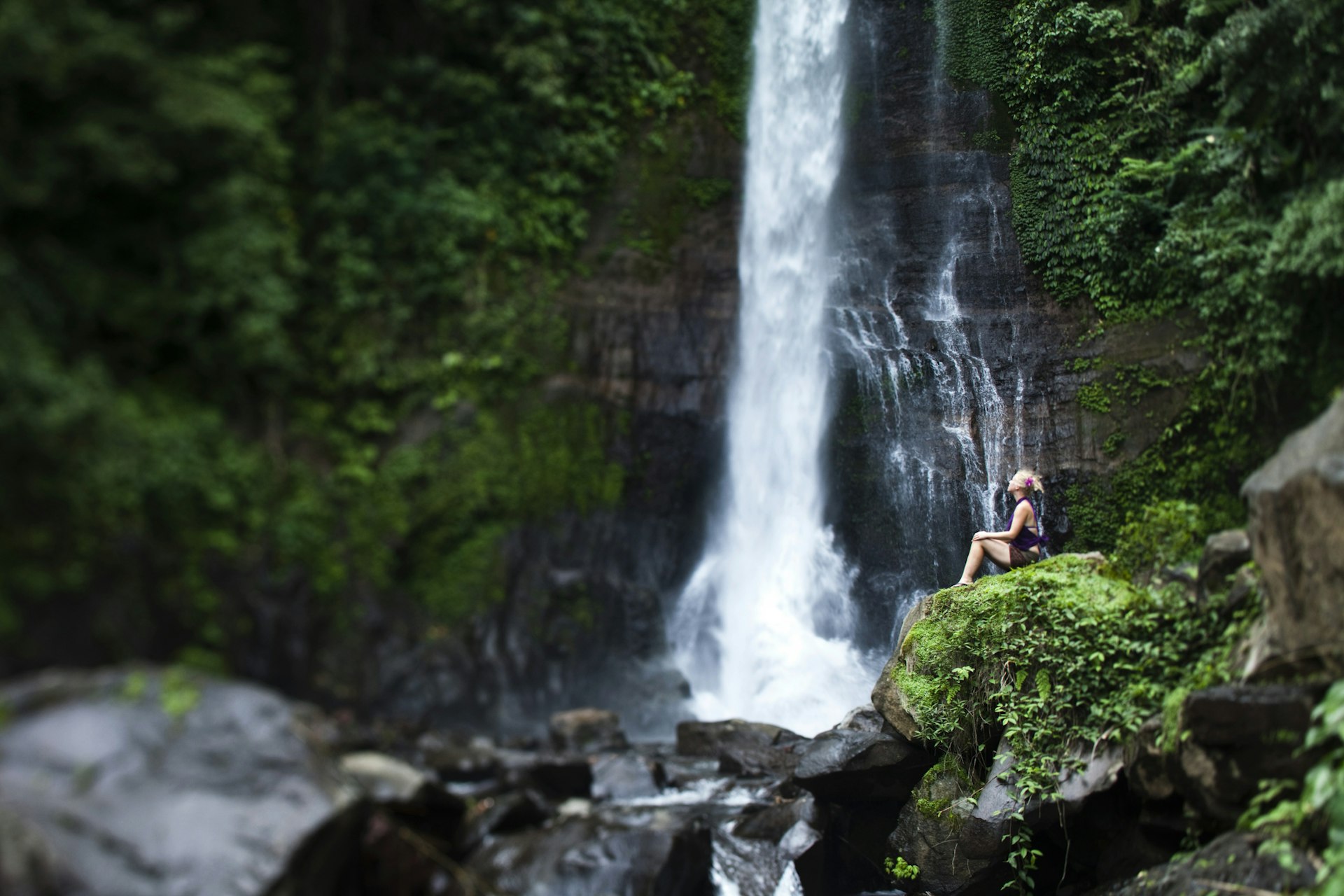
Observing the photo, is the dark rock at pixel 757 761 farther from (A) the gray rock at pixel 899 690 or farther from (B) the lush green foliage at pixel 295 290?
(B) the lush green foliage at pixel 295 290

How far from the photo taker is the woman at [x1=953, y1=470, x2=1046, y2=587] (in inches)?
311

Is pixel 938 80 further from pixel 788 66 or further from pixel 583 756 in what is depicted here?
pixel 583 756

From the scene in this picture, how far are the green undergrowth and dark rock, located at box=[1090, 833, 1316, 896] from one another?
0.86 m

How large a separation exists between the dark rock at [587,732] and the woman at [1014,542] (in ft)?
12.1

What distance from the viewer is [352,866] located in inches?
222

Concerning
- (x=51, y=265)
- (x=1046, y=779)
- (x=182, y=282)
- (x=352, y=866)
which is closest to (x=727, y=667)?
(x=1046, y=779)

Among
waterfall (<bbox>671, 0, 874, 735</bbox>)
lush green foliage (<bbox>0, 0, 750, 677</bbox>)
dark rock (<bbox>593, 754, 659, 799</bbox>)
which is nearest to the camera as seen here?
lush green foliage (<bbox>0, 0, 750, 677</bbox>)

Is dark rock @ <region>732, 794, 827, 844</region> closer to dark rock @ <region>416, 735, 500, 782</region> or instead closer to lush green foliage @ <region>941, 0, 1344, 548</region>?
dark rock @ <region>416, 735, 500, 782</region>

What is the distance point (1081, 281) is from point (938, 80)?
301 centimetres

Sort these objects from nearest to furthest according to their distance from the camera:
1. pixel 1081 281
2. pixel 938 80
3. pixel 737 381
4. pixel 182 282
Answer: pixel 182 282 < pixel 1081 281 < pixel 938 80 < pixel 737 381

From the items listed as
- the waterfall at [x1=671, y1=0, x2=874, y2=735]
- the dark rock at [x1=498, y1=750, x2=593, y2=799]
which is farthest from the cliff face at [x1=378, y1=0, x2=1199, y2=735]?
the dark rock at [x1=498, y1=750, x2=593, y2=799]

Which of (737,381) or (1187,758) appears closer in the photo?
(1187,758)

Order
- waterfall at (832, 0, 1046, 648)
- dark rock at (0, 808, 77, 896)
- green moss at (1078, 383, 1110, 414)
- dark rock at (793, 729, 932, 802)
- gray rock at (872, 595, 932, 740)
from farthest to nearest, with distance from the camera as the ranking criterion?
waterfall at (832, 0, 1046, 648) < green moss at (1078, 383, 1110, 414) < gray rock at (872, 595, 932, 740) < dark rock at (793, 729, 932, 802) < dark rock at (0, 808, 77, 896)

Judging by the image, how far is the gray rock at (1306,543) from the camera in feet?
17.0
